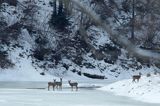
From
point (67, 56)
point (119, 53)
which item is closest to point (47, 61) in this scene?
point (67, 56)

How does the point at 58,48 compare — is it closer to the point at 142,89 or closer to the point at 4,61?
the point at 4,61

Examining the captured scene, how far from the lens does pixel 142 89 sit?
22406 mm

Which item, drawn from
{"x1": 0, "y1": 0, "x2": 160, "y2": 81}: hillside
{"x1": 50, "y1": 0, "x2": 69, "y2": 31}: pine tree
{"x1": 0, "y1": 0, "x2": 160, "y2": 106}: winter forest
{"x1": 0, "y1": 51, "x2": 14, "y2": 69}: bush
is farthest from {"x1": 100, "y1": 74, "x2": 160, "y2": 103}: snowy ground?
{"x1": 50, "y1": 0, "x2": 69, "y2": 31}: pine tree

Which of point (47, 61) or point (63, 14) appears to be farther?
point (63, 14)

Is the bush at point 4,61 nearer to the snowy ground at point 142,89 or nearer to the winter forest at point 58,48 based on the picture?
the winter forest at point 58,48

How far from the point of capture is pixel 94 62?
148ft

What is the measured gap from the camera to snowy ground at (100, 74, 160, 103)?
2020 centimetres

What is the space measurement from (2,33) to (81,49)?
27.9 feet

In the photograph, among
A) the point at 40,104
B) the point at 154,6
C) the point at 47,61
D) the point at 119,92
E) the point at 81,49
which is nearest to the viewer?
the point at 154,6

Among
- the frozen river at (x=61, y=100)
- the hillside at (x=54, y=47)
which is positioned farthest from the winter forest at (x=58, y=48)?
the frozen river at (x=61, y=100)

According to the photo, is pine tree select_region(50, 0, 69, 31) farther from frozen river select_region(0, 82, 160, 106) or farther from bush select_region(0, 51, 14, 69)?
frozen river select_region(0, 82, 160, 106)

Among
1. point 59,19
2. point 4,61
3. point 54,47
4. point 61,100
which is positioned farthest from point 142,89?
point 59,19

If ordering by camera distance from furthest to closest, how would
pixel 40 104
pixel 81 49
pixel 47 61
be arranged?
pixel 81 49 → pixel 47 61 → pixel 40 104

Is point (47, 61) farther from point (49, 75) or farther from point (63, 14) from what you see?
point (63, 14)
